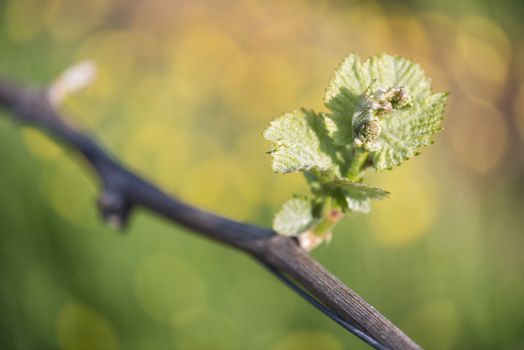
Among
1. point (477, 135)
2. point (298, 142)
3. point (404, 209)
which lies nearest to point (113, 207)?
point (298, 142)

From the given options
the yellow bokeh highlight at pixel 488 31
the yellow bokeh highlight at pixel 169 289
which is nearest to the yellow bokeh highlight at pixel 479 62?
the yellow bokeh highlight at pixel 488 31

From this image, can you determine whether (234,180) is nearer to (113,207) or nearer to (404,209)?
(404,209)

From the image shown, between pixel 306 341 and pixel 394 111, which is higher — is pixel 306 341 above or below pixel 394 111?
above


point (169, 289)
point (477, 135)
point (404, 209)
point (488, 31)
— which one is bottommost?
point (169, 289)

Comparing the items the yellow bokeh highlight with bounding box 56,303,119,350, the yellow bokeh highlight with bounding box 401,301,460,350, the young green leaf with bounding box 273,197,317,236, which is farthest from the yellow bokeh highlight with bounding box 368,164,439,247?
the young green leaf with bounding box 273,197,317,236

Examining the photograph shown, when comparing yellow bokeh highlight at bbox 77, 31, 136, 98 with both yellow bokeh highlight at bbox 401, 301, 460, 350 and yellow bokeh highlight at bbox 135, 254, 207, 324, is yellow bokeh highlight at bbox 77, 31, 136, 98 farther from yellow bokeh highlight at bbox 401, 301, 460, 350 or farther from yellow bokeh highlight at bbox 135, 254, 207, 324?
yellow bokeh highlight at bbox 401, 301, 460, 350

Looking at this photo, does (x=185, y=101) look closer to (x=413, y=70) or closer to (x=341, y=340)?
(x=341, y=340)
